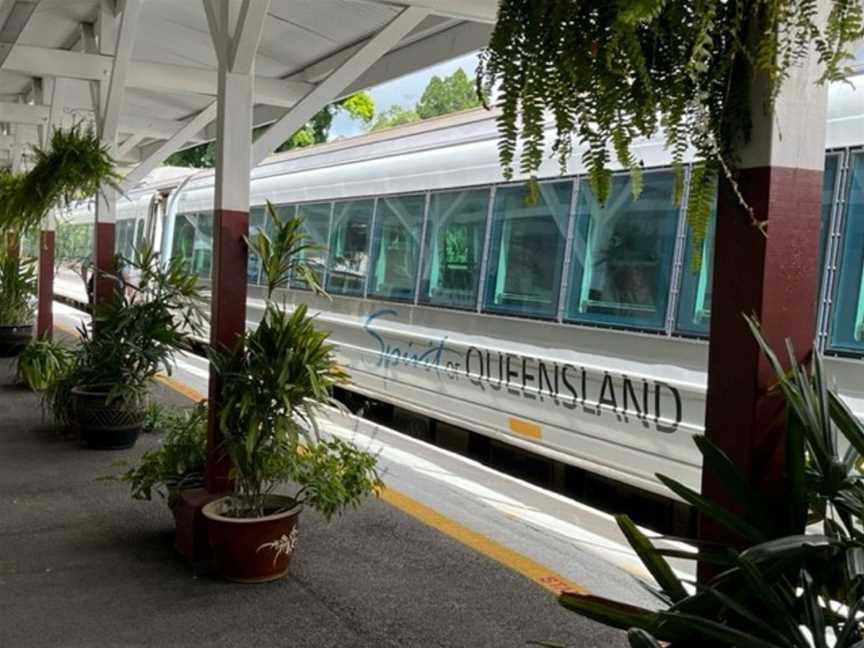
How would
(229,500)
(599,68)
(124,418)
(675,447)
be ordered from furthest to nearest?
(124,418) → (675,447) → (229,500) → (599,68)

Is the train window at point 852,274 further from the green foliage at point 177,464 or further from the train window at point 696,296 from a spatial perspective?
the green foliage at point 177,464

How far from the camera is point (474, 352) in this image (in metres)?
6.85

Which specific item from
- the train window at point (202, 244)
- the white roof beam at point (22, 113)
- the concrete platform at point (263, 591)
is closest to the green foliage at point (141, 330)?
the concrete platform at point (263, 591)

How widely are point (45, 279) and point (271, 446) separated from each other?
7.10m

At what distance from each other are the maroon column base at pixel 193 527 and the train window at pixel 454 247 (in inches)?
132

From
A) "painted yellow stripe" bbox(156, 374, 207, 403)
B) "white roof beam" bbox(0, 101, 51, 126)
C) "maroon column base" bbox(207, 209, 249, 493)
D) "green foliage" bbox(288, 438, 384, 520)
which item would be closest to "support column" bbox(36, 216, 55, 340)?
"white roof beam" bbox(0, 101, 51, 126)

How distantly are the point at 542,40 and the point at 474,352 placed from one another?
5.22m

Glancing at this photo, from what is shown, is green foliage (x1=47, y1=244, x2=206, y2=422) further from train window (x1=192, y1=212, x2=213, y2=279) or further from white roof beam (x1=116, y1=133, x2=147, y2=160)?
train window (x1=192, y1=212, x2=213, y2=279)

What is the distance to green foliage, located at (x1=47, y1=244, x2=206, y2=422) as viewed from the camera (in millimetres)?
6176

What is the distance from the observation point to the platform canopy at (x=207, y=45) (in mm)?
5930

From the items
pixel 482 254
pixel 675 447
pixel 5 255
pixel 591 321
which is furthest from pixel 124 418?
pixel 5 255

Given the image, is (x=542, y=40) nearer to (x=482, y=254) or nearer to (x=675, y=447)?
(x=675, y=447)

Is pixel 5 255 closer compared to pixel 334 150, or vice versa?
pixel 334 150

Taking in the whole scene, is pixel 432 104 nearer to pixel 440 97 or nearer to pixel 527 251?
pixel 440 97
